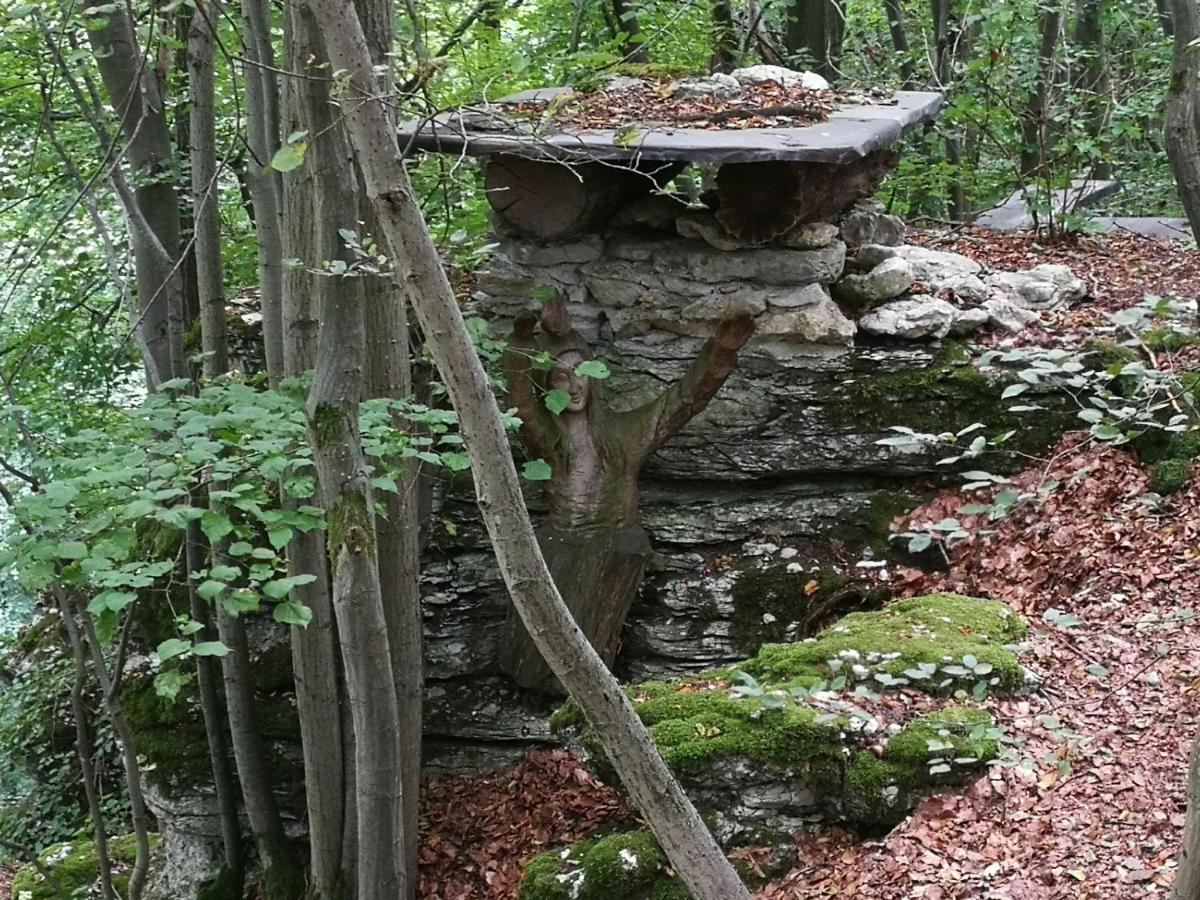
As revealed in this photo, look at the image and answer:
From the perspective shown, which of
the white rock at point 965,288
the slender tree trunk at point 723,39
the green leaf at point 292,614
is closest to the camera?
the green leaf at point 292,614

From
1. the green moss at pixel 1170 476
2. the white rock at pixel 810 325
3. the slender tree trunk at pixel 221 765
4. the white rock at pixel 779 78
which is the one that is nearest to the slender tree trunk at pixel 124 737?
the slender tree trunk at pixel 221 765

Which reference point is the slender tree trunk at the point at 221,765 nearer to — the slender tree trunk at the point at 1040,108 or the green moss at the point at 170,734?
the green moss at the point at 170,734

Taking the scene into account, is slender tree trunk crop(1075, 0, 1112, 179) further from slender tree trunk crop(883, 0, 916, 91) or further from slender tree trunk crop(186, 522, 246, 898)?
slender tree trunk crop(186, 522, 246, 898)

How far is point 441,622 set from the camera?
5.97 metres

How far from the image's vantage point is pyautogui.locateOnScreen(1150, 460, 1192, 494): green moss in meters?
5.58

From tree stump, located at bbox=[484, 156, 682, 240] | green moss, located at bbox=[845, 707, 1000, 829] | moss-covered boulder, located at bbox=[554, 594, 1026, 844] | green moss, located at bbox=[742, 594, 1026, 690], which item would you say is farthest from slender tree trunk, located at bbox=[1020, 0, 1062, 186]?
green moss, located at bbox=[845, 707, 1000, 829]

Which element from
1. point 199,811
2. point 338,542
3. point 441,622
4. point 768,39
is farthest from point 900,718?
point 768,39

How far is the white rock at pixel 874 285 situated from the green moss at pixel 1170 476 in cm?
165

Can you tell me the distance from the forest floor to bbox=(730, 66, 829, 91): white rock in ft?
6.81

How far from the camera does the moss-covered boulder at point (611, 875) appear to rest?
416 centimetres

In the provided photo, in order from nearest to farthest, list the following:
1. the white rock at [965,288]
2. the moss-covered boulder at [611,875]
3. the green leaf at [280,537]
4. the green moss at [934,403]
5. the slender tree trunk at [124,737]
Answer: the green leaf at [280,537], the moss-covered boulder at [611,875], the slender tree trunk at [124,737], the green moss at [934,403], the white rock at [965,288]

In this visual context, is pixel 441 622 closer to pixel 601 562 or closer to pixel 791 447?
pixel 601 562

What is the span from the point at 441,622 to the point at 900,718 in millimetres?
2620

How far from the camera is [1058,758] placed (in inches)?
149
